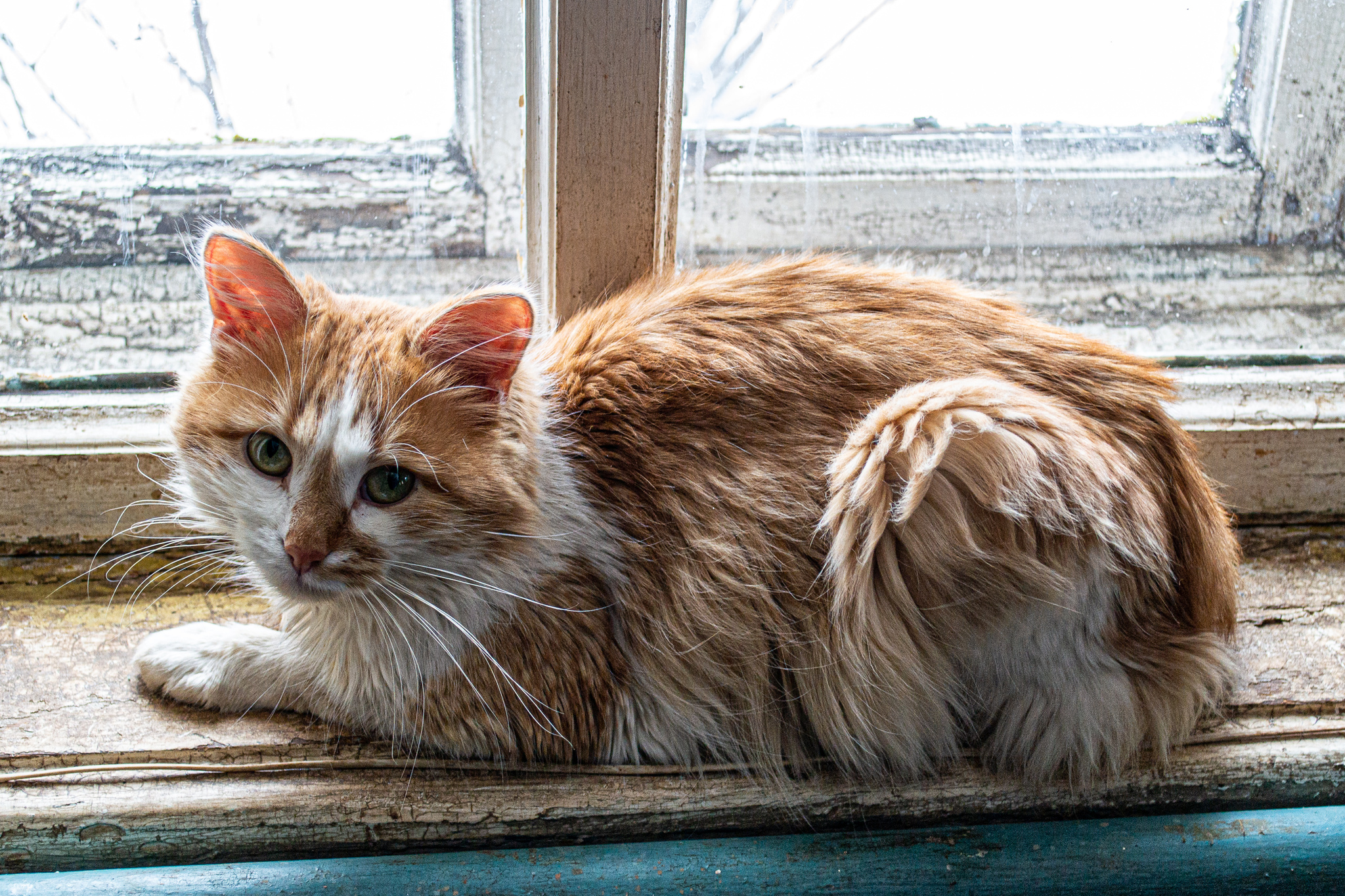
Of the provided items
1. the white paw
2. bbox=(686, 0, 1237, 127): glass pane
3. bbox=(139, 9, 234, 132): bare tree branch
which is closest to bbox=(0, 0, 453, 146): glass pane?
bbox=(139, 9, 234, 132): bare tree branch

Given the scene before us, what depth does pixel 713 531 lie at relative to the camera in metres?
1.31

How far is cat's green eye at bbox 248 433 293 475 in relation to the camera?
118 centimetres

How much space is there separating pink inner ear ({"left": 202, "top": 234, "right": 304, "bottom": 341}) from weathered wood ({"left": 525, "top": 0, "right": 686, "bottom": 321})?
52cm

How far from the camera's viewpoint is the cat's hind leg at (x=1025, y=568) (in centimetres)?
120

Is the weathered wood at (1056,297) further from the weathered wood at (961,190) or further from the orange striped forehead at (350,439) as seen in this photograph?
the orange striped forehead at (350,439)

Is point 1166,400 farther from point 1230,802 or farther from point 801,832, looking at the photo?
point 801,832

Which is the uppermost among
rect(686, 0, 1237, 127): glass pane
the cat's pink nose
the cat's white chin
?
rect(686, 0, 1237, 127): glass pane

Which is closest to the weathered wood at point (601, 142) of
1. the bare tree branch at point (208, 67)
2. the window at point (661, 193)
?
the window at point (661, 193)

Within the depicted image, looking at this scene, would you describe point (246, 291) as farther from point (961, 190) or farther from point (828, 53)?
point (961, 190)

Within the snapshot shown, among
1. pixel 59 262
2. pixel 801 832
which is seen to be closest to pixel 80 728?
pixel 59 262

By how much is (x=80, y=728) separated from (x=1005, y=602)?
4.08ft

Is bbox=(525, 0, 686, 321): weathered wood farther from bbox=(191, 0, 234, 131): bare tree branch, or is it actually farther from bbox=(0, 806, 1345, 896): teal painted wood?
bbox=(0, 806, 1345, 896): teal painted wood

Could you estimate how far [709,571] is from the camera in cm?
131

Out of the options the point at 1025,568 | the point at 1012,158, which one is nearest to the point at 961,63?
the point at 1012,158
